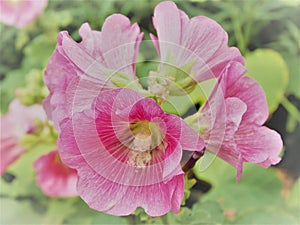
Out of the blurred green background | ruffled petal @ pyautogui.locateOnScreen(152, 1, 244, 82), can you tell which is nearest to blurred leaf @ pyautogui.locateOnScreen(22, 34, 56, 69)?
the blurred green background

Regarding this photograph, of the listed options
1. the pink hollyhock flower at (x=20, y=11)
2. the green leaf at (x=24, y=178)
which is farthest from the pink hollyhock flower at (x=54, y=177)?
the pink hollyhock flower at (x=20, y=11)

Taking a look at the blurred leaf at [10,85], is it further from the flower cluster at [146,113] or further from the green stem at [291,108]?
the green stem at [291,108]

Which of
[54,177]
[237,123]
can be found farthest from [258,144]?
[54,177]

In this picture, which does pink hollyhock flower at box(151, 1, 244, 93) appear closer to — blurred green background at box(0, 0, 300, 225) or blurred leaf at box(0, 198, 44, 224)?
blurred green background at box(0, 0, 300, 225)

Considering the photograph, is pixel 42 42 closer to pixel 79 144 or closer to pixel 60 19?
pixel 60 19

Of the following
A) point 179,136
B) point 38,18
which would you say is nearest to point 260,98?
point 179,136
